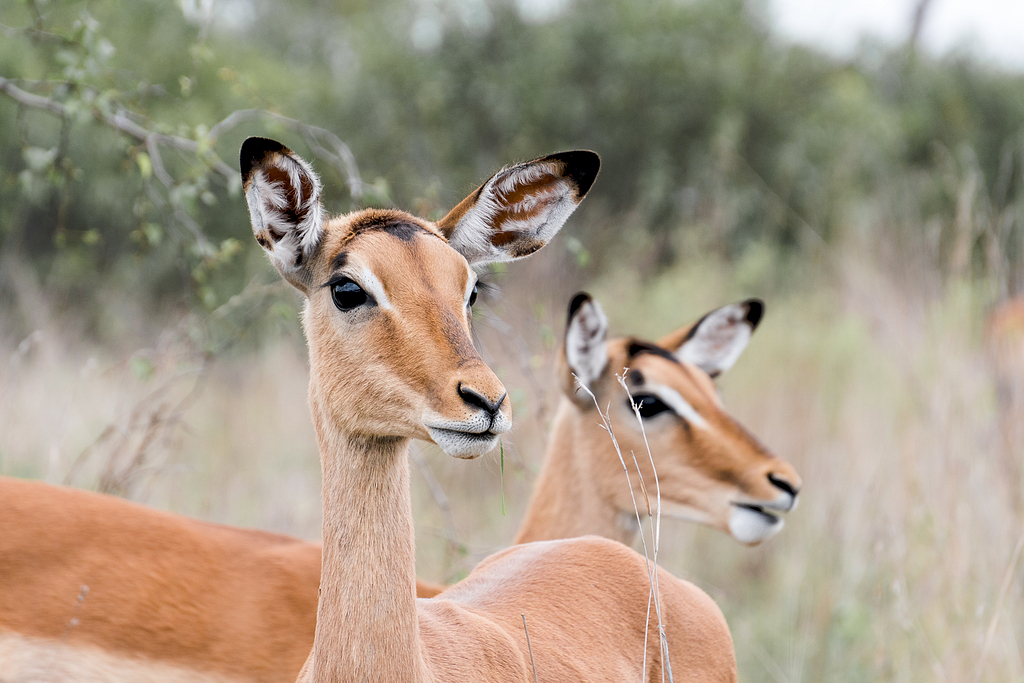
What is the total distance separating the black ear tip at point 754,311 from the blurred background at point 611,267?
821mm

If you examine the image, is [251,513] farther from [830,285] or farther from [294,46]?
[294,46]

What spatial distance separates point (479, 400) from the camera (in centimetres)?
192

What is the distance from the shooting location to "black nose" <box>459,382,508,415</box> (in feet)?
6.27

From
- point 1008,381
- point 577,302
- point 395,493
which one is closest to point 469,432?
point 395,493

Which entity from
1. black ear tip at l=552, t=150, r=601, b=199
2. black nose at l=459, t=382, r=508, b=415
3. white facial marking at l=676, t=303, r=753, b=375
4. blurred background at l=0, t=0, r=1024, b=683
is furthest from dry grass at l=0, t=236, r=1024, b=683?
black ear tip at l=552, t=150, r=601, b=199

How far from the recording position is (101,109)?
3.82m

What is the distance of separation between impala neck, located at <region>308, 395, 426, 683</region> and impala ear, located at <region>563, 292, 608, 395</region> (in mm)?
1827

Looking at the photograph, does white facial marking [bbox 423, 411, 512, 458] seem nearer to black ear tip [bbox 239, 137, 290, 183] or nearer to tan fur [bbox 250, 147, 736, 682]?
tan fur [bbox 250, 147, 736, 682]

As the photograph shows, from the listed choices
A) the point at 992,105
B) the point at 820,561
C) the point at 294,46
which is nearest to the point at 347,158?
the point at 820,561

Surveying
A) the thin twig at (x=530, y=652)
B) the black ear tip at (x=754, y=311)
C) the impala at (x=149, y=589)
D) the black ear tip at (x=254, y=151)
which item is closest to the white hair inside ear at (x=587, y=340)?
the black ear tip at (x=754, y=311)

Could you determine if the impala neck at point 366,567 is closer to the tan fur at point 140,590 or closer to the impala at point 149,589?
the impala at point 149,589

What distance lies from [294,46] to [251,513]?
18098 mm

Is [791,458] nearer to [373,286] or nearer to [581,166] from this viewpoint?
[581,166]

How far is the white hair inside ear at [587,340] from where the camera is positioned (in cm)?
398
